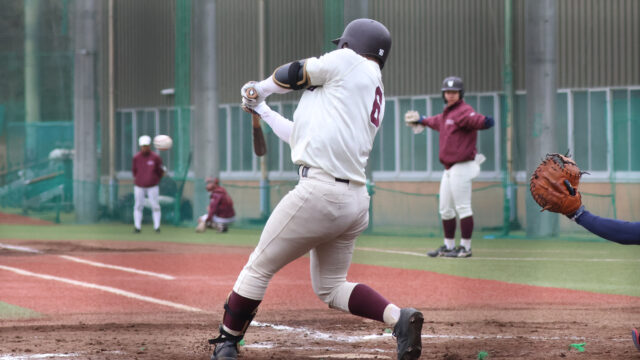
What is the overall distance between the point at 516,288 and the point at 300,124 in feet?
17.5

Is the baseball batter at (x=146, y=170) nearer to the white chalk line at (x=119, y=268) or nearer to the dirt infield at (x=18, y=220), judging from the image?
the dirt infield at (x=18, y=220)

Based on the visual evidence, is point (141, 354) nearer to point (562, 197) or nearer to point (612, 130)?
point (562, 197)

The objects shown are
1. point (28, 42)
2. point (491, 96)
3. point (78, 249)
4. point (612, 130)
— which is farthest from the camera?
point (28, 42)

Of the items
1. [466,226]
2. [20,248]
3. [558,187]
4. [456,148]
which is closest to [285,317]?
[558,187]

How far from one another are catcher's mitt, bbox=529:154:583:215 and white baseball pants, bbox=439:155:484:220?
23.0 feet

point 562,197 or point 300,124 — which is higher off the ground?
point 300,124

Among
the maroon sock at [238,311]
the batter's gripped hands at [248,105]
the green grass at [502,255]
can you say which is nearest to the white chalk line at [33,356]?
the maroon sock at [238,311]

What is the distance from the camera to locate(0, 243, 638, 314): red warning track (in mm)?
8680

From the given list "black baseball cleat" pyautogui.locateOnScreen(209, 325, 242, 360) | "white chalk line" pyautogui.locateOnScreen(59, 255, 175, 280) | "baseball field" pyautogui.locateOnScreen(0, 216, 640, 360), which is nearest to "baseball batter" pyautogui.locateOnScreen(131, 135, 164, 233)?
"baseball field" pyautogui.locateOnScreen(0, 216, 640, 360)

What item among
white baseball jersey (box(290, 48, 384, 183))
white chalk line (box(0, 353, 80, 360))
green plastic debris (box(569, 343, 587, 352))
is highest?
white baseball jersey (box(290, 48, 384, 183))

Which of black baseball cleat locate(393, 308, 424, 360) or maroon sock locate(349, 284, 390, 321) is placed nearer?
black baseball cleat locate(393, 308, 424, 360)

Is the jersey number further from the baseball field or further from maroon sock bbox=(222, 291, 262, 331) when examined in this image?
the baseball field

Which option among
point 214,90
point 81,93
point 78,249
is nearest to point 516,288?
point 78,249

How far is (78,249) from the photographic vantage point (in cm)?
1508
